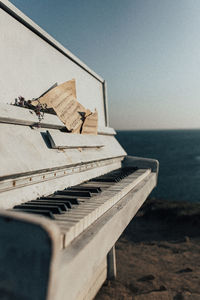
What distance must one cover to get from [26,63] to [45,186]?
1.52 meters

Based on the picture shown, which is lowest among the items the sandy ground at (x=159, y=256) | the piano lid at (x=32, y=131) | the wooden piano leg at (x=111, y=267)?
the sandy ground at (x=159, y=256)

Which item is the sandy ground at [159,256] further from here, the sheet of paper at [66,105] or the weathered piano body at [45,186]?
the sheet of paper at [66,105]

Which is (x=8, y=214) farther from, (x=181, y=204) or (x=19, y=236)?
(x=181, y=204)

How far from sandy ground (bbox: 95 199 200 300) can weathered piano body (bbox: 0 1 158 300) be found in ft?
3.44

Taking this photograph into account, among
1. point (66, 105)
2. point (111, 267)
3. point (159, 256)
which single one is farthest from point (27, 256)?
point (159, 256)

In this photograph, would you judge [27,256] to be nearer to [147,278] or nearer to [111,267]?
[111,267]

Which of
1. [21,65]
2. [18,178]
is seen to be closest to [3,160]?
[18,178]

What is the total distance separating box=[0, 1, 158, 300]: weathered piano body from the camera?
1.24m

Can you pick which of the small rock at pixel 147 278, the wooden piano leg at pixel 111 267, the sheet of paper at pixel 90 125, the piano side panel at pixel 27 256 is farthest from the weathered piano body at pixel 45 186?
the small rock at pixel 147 278

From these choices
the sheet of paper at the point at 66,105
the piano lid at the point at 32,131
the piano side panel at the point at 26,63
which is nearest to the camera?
the piano lid at the point at 32,131

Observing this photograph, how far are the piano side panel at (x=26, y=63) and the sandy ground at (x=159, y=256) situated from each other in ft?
13.1

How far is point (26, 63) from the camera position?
9.99ft

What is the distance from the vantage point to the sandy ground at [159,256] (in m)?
5.01

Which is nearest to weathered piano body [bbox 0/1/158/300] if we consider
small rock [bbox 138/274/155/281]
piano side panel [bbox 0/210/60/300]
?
piano side panel [bbox 0/210/60/300]
